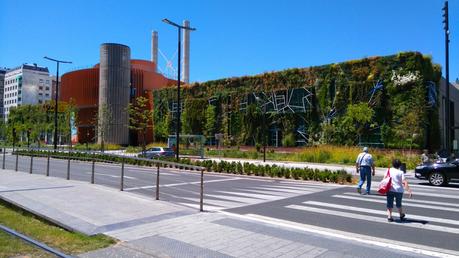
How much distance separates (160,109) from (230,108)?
15.0m

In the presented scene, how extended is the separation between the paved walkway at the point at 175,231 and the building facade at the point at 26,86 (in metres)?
143

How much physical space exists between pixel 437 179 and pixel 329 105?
24996 millimetres

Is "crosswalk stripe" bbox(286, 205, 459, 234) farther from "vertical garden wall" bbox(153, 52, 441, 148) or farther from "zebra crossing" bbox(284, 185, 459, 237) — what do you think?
"vertical garden wall" bbox(153, 52, 441, 148)

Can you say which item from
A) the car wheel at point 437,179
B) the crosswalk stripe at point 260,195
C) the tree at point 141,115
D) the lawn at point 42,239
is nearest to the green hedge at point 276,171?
the car wheel at point 437,179

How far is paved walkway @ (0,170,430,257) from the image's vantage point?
6402 millimetres

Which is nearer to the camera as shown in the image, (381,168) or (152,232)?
(152,232)

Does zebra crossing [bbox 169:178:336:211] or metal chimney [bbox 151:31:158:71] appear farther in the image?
metal chimney [bbox 151:31:158:71]

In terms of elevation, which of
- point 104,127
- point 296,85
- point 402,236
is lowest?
point 402,236

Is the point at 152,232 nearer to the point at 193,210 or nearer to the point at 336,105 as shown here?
the point at 193,210

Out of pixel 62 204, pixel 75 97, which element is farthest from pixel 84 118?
pixel 62 204

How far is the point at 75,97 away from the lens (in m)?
73.1

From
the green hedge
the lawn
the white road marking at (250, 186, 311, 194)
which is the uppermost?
the green hedge

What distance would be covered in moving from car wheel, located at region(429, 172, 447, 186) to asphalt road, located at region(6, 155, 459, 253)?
8.18 ft

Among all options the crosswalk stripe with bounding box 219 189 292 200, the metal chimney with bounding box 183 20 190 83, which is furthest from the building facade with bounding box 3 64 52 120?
the crosswalk stripe with bounding box 219 189 292 200
